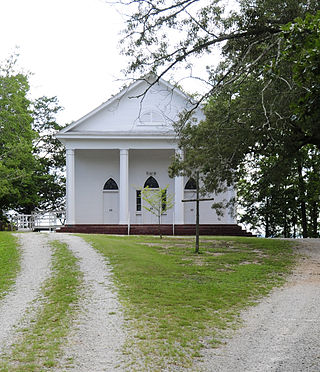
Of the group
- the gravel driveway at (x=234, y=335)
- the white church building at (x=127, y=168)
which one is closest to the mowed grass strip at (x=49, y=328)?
the gravel driveway at (x=234, y=335)

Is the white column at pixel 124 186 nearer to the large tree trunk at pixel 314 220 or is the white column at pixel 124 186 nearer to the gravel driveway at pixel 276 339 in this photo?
the large tree trunk at pixel 314 220

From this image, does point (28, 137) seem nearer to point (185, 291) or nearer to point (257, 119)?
point (257, 119)

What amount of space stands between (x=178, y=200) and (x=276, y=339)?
1854 centimetres

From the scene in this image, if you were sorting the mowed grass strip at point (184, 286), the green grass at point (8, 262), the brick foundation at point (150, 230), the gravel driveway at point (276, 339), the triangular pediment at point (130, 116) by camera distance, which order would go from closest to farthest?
the gravel driveway at point (276, 339) < the mowed grass strip at point (184, 286) < the green grass at point (8, 262) < the brick foundation at point (150, 230) < the triangular pediment at point (130, 116)

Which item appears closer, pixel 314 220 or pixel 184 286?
pixel 184 286

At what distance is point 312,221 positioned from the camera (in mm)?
31703

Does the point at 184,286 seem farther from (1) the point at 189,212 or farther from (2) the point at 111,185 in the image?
(2) the point at 111,185

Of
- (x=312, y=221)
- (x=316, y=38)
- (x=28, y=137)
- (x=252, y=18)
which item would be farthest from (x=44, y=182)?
(x=316, y=38)

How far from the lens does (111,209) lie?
1050 inches

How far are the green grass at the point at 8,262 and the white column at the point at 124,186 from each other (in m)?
7.61

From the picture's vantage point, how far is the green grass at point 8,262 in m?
10.4

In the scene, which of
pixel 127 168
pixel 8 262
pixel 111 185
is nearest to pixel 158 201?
pixel 127 168

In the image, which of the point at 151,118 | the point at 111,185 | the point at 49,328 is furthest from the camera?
the point at 111,185

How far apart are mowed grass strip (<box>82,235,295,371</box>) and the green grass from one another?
8.02 feet
